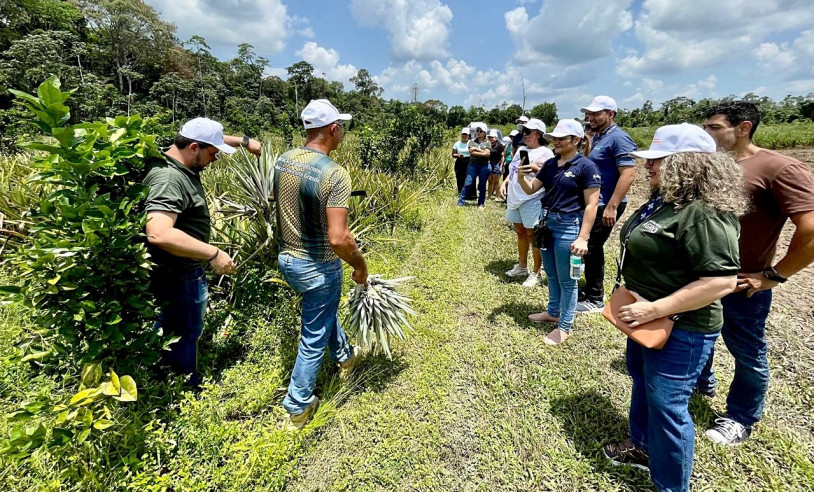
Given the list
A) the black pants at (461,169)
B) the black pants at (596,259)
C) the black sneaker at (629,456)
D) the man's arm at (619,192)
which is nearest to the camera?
the black sneaker at (629,456)

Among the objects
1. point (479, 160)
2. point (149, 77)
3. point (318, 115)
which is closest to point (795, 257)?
point (318, 115)

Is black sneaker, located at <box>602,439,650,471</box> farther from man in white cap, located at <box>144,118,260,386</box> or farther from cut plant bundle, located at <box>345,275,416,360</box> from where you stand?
man in white cap, located at <box>144,118,260,386</box>

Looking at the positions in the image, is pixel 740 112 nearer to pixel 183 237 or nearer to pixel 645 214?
pixel 645 214

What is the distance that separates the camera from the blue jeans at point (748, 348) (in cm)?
197

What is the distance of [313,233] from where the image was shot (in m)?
2.10

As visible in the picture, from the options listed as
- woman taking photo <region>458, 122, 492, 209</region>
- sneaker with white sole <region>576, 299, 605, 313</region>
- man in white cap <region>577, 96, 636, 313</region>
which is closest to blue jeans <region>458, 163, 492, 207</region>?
woman taking photo <region>458, 122, 492, 209</region>

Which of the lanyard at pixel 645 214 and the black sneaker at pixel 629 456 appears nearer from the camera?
the lanyard at pixel 645 214

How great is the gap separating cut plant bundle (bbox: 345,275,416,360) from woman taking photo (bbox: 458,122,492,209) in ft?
19.0

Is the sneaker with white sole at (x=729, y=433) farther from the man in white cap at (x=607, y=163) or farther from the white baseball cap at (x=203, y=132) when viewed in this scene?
the white baseball cap at (x=203, y=132)

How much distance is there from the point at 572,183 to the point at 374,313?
76.9 inches

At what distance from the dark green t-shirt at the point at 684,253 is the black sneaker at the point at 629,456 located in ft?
3.16

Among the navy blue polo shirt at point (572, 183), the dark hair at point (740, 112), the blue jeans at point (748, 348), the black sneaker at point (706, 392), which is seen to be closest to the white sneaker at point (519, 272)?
the navy blue polo shirt at point (572, 183)

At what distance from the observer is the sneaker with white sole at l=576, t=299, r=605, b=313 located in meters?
3.70

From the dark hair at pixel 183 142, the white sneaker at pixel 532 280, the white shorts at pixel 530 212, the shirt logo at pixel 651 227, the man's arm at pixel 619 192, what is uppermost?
the dark hair at pixel 183 142
